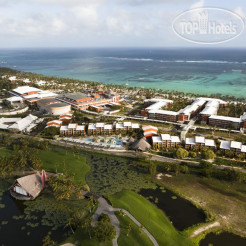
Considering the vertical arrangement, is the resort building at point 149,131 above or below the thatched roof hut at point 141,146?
above

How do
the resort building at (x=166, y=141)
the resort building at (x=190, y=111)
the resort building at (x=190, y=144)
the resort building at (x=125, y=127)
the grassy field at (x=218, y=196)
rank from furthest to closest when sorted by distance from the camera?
the resort building at (x=190, y=111) < the resort building at (x=125, y=127) < the resort building at (x=166, y=141) < the resort building at (x=190, y=144) < the grassy field at (x=218, y=196)

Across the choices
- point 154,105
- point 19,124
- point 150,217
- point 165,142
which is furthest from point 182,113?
point 19,124

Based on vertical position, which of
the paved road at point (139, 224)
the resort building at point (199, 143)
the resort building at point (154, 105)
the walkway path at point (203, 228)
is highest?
the resort building at point (154, 105)

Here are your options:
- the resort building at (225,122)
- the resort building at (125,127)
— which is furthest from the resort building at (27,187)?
the resort building at (225,122)

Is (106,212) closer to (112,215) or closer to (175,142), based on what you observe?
(112,215)

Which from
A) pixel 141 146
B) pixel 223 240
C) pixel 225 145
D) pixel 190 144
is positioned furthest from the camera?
pixel 141 146

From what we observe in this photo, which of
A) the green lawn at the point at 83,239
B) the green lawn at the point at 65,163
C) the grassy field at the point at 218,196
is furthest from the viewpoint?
the green lawn at the point at 65,163

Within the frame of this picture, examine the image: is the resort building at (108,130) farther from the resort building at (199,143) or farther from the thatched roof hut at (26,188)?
the thatched roof hut at (26,188)
